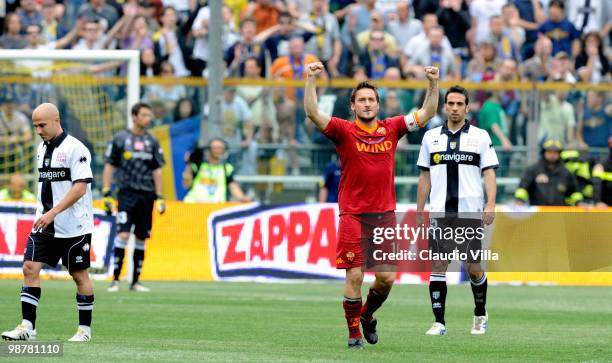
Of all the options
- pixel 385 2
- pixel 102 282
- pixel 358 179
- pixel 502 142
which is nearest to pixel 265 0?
pixel 385 2

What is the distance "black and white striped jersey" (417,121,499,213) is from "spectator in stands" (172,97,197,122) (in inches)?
425

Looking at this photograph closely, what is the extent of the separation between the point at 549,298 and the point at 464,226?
6.45 m

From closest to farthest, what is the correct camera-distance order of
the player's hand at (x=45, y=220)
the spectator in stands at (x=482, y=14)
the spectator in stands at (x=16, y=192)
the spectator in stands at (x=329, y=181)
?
the player's hand at (x=45, y=220) → the spectator in stands at (x=16, y=192) → the spectator in stands at (x=329, y=181) → the spectator in stands at (x=482, y=14)

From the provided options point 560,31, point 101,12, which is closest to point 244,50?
point 101,12

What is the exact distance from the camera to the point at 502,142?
2394cm

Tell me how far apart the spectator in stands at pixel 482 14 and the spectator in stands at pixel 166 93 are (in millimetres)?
6291

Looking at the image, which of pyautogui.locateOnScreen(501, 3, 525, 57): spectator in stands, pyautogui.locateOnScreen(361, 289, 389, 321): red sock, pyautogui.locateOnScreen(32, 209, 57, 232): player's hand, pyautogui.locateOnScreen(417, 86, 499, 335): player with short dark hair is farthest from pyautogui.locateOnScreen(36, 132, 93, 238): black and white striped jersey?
pyautogui.locateOnScreen(501, 3, 525, 57): spectator in stands

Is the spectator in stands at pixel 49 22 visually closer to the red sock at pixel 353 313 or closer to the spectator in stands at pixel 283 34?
the spectator in stands at pixel 283 34

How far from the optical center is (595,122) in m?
24.3

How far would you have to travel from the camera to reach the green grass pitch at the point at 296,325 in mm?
11039

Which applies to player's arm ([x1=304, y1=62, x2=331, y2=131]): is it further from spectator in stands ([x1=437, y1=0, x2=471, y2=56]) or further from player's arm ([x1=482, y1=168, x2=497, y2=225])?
spectator in stands ([x1=437, y1=0, x2=471, y2=56])

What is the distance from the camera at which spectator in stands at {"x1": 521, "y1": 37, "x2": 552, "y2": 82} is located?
2569 cm

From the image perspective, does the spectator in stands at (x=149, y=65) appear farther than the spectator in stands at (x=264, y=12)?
No

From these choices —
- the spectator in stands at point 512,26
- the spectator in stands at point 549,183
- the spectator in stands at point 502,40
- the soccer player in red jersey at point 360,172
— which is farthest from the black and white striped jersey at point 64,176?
the spectator in stands at point 512,26
